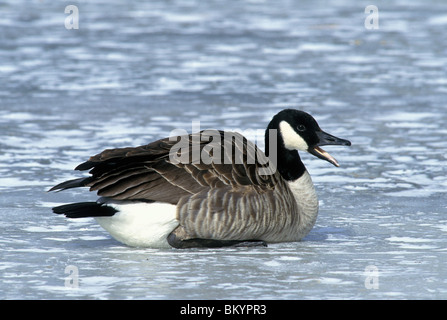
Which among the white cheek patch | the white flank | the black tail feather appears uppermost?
the white cheek patch

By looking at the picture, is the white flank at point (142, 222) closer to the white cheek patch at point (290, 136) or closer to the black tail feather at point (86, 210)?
the black tail feather at point (86, 210)

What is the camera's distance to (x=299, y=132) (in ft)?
19.7

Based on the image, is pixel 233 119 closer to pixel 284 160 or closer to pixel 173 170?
pixel 284 160

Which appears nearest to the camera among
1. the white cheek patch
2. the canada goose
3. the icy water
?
the icy water

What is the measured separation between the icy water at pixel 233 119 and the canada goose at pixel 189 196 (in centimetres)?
15

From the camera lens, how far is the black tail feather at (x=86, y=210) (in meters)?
5.30

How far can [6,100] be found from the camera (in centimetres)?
1079

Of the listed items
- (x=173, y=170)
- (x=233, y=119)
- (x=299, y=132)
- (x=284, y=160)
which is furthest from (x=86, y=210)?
(x=233, y=119)

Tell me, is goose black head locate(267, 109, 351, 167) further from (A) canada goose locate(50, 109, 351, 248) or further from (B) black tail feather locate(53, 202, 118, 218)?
(B) black tail feather locate(53, 202, 118, 218)

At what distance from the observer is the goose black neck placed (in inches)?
238

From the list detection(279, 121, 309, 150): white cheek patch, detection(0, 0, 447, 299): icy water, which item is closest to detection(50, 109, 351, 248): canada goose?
detection(0, 0, 447, 299): icy water

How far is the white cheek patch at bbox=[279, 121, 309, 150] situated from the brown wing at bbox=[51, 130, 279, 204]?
369mm

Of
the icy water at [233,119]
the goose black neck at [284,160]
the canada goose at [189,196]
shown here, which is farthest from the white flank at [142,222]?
the goose black neck at [284,160]

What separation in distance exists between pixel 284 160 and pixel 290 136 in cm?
17
